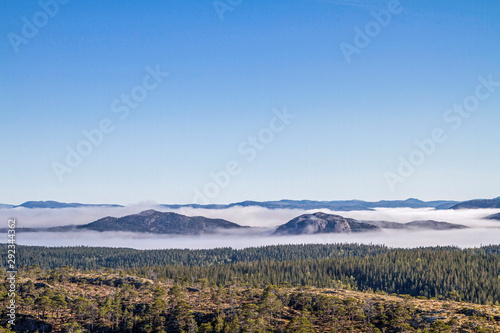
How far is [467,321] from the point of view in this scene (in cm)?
15825

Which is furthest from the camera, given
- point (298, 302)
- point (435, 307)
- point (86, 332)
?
point (298, 302)

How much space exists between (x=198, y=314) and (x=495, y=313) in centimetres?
10991

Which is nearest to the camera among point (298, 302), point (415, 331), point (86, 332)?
point (415, 331)

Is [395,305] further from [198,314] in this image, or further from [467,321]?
[198,314]

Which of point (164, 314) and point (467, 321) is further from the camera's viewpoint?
point (164, 314)

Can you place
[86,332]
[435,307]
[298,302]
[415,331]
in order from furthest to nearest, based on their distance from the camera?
1. [298,302]
2. [435,307]
3. [86,332]
4. [415,331]

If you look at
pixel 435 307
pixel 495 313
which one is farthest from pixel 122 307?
pixel 495 313

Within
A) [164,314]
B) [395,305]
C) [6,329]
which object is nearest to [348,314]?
[395,305]

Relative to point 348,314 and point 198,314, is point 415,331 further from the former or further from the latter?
point 198,314

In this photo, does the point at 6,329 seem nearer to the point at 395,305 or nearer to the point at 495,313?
the point at 395,305

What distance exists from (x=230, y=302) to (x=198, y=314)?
21352 mm

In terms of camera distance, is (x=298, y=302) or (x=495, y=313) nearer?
(x=495, y=313)

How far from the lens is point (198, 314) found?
583 feet

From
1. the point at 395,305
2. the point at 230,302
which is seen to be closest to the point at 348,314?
the point at 395,305
